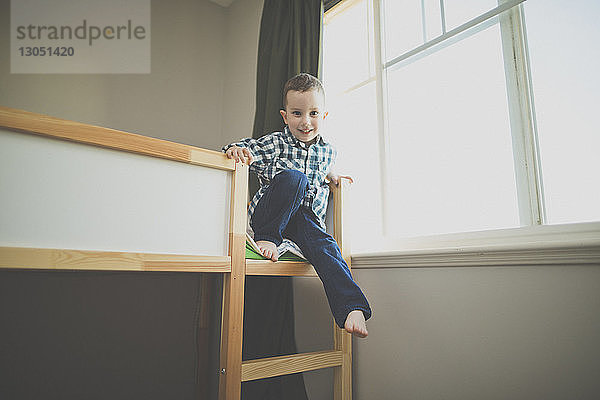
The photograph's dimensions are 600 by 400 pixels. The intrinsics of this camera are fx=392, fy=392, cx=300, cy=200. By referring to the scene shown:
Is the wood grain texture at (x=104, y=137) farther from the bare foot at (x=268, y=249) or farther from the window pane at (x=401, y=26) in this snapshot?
the window pane at (x=401, y=26)

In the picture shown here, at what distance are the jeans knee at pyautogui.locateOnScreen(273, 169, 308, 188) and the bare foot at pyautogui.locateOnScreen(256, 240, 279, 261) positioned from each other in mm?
185

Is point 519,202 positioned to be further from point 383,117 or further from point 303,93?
point 303,93

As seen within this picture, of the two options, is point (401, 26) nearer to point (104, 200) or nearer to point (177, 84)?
point (104, 200)

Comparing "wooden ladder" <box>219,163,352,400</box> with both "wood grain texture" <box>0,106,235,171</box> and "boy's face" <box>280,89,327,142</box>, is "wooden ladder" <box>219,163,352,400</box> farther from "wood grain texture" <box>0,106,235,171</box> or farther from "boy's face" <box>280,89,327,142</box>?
"boy's face" <box>280,89,327,142</box>

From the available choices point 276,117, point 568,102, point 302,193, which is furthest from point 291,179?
point 568,102

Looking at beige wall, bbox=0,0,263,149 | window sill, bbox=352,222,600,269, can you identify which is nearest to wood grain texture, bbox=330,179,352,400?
window sill, bbox=352,222,600,269

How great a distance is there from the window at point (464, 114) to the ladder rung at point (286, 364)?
0.43 meters

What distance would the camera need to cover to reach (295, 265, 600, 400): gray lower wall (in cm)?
84

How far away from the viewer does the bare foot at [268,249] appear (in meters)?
1.13

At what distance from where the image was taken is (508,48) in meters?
1.15

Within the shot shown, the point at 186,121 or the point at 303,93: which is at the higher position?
the point at 186,121

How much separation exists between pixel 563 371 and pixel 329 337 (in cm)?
76

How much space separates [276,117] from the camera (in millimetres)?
1716

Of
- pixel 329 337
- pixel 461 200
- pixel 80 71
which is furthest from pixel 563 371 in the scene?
pixel 80 71
